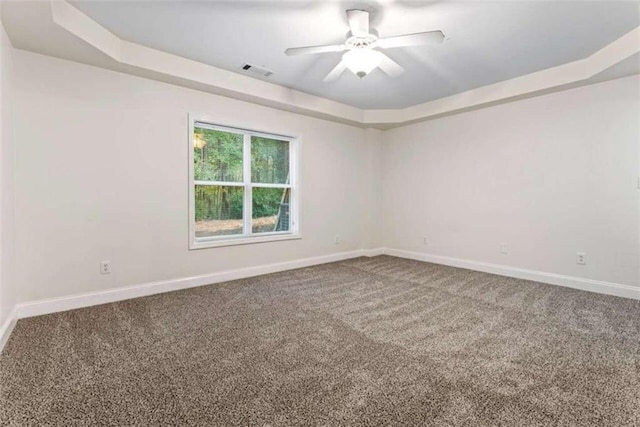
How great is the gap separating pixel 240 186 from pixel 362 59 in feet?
7.62

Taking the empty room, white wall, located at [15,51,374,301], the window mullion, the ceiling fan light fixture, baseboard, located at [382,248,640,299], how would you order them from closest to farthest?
the empty room → the ceiling fan light fixture → white wall, located at [15,51,374,301] → baseboard, located at [382,248,640,299] → the window mullion

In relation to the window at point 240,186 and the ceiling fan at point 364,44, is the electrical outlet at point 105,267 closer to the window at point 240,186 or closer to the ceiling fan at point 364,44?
the window at point 240,186

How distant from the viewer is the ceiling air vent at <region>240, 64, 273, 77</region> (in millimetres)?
3443

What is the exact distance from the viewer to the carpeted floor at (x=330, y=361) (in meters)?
1.51

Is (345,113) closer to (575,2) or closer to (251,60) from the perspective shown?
(251,60)

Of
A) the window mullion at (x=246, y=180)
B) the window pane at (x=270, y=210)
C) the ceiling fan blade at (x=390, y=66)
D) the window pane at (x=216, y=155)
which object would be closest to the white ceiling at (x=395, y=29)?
the ceiling fan blade at (x=390, y=66)

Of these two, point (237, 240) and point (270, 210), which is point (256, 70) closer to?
point (270, 210)

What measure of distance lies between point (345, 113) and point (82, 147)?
3.43m

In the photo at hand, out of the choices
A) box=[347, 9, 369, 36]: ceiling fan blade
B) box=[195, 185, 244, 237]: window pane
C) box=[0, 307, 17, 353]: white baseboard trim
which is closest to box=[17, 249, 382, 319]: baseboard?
box=[0, 307, 17, 353]: white baseboard trim

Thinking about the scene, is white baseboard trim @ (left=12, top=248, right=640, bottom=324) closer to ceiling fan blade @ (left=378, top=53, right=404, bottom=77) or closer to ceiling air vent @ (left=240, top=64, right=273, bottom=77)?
ceiling air vent @ (left=240, top=64, right=273, bottom=77)

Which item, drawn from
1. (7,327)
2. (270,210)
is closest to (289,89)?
(270,210)

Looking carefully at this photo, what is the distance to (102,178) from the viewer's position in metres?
3.05

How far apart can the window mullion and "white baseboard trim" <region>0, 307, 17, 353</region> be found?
7.64ft

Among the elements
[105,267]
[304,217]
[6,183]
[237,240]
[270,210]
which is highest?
[6,183]
